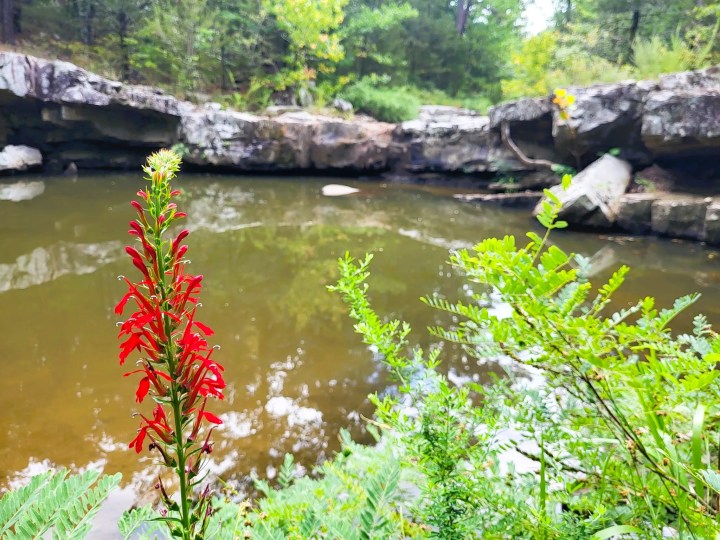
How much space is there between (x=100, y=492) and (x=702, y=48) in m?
10.5

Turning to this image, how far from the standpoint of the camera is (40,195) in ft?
25.3

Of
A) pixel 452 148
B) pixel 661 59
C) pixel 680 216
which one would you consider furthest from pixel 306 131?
pixel 680 216

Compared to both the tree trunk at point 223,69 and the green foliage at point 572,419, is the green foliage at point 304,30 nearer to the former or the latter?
the tree trunk at point 223,69

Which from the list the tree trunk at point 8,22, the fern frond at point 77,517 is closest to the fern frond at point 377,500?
the fern frond at point 77,517

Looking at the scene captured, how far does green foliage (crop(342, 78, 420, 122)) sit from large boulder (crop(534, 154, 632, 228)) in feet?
23.5

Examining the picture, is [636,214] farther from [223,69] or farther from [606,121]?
[223,69]

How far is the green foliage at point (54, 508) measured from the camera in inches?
25.3

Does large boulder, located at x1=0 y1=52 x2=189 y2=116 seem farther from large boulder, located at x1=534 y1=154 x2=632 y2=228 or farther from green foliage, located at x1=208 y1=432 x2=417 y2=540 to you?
green foliage, located at x1=208 y1=432 x2=417 y2=540

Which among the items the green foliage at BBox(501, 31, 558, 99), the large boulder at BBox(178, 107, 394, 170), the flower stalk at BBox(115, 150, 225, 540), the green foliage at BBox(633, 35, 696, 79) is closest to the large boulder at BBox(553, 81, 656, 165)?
the green foliage at BBox(633, 35, 696, 79)

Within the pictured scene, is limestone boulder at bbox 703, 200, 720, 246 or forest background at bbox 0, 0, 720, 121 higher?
forest background at bbox 0, 0, 720, 121

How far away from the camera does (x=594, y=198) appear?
6578mm

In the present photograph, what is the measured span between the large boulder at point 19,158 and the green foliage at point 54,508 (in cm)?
1106

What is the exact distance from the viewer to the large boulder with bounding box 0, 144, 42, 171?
369 inches

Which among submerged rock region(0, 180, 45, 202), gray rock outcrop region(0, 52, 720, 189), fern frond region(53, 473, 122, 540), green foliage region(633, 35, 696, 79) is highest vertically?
green foliage region(633, 35, 696, 79)
